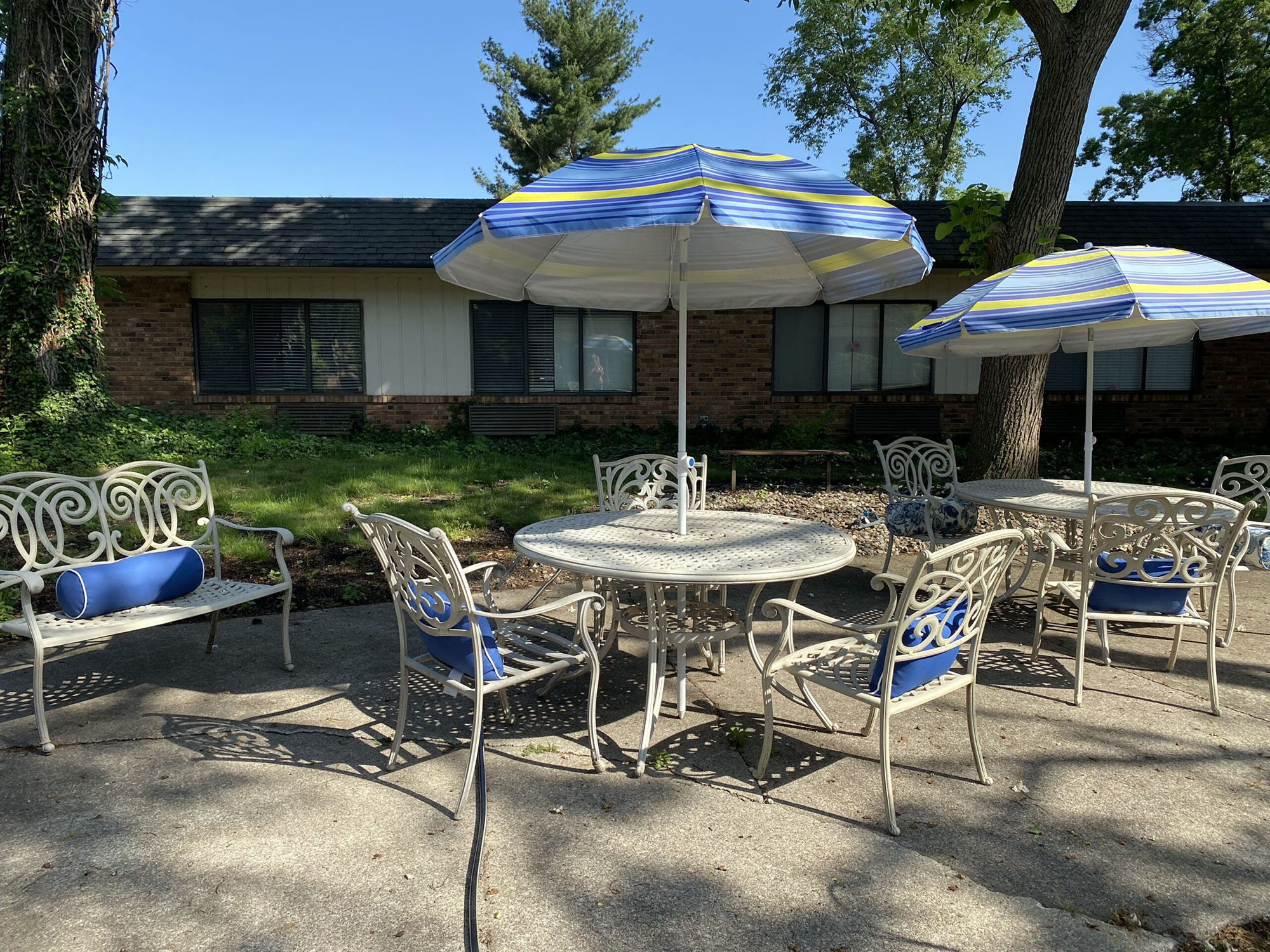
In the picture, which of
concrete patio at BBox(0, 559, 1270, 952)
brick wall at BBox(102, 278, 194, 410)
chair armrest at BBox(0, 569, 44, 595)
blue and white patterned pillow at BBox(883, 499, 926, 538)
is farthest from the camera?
brick wall at BBox(102, 278, 194, 410)

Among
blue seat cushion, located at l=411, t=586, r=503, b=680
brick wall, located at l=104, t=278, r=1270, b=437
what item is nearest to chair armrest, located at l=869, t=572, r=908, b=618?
blue seat cushion, located at l=411, t=586, r=503, b=680

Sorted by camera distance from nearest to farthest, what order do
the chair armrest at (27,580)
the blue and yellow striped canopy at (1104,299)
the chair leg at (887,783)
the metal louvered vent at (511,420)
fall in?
the chair leg at (887,783)
the chair armrest at (27,580)
the blue and yellow striped canopy at (1104,299)
the metal louvered vent at (511,420)

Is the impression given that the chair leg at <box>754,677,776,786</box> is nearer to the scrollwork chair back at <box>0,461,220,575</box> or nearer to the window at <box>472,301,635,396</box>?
the scrollwork chair back at <box>0,461,220,575</box>

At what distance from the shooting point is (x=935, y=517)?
207 inches

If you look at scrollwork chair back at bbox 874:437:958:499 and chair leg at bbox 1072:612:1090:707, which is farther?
scrollwork chair back at bbox 874:437:958:499

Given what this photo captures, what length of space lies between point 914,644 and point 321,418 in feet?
39.9

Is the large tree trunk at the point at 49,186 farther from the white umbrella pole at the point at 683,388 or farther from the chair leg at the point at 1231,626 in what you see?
the chair leg at the point at 1231,626

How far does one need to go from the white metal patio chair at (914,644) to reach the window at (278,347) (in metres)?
11.8

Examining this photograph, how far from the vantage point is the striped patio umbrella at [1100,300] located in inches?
162

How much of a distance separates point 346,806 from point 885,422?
1239 cm

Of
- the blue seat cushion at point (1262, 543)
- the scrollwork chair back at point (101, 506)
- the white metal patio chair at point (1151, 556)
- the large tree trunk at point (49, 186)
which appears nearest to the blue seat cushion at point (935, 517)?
the white metal patio chair at point (1151, 556)

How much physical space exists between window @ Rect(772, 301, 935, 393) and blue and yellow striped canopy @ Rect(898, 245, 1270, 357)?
833 centimetres

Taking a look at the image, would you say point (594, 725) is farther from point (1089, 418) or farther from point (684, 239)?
point (1089, 418)

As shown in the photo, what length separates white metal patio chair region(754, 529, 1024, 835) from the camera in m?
2.76
